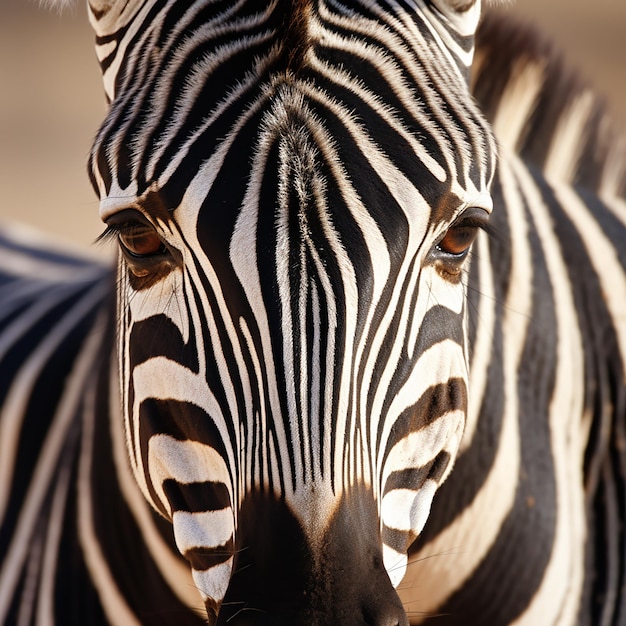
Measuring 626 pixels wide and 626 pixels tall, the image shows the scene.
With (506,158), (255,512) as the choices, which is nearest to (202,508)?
(255,512)

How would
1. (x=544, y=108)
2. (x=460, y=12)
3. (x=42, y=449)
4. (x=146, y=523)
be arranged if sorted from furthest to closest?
(x=544, y=108) < (x=42, y=449) < (x=146, y=523) < (x=460, y=12)

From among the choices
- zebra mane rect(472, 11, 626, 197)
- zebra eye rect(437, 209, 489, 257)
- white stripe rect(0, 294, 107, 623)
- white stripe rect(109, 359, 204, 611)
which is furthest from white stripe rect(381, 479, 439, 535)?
zebra mane rect(472, 11, 626, 197)

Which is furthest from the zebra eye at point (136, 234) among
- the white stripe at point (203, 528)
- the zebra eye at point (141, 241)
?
the white stripe at point (203, 528)

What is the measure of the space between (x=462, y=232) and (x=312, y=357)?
1.39ft

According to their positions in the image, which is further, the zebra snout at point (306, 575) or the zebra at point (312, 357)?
the zebra at point (312, 357)

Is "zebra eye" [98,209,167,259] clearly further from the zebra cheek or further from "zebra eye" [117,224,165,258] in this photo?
the zebra cheek

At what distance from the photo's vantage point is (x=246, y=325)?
162 centimetres

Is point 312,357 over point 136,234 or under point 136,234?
under

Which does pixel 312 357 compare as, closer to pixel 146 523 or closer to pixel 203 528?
pixel 203 528

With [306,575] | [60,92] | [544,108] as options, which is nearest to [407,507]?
[306,575]

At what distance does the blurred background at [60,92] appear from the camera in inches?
503

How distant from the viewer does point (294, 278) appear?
1.58 metres

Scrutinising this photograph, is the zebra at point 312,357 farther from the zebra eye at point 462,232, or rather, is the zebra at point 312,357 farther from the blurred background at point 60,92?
the blurred background at point 60,92

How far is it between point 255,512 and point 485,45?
1.89 meters
